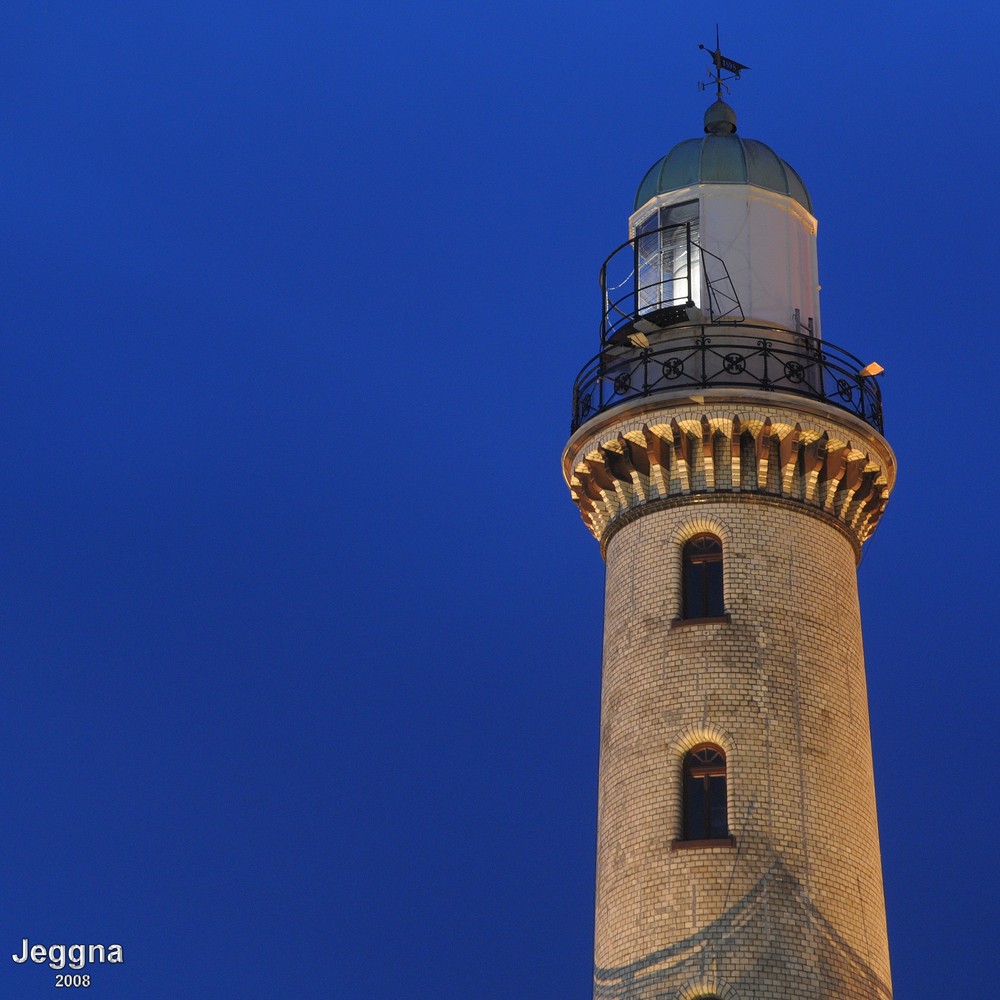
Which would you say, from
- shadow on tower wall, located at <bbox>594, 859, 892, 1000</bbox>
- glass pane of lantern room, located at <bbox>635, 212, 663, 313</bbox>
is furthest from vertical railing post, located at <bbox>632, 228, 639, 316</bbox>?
shadow on tower wall, located at <bbox>594, 859, 892, 1000</bbox>

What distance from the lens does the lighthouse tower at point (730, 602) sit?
4081 centimetres

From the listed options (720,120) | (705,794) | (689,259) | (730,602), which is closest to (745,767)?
(705,794)

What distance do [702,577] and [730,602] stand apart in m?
1.25

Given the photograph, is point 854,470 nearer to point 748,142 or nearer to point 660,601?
point 660,601

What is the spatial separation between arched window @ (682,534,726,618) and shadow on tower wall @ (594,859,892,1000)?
614cm

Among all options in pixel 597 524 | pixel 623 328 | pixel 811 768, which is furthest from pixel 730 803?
pixel 623 328

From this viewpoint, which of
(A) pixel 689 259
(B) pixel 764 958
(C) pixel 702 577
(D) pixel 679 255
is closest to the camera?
(B) pixel 764 958

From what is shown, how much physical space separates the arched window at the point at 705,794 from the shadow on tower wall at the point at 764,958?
159cm

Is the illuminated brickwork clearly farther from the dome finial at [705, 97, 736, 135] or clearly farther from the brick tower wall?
the dome finial at [705, 97, 736, 135]

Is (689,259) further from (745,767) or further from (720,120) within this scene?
(745,767)

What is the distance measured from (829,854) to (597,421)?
442 inches

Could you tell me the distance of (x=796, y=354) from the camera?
45.4m

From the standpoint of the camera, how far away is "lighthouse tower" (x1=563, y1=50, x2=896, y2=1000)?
4081 cm

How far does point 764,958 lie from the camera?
40.0 metres
